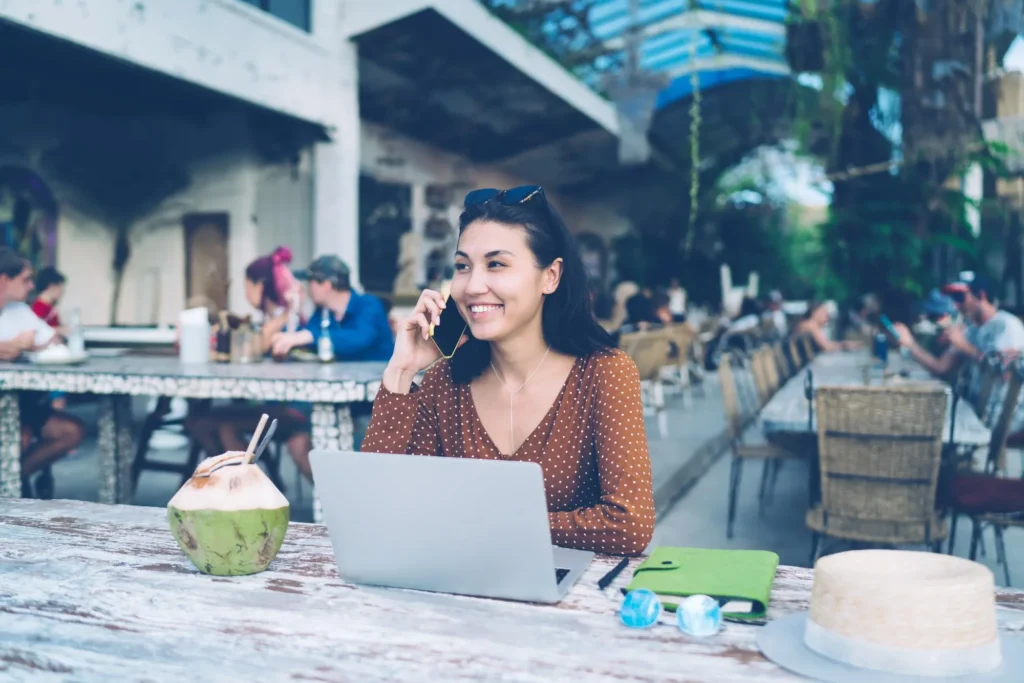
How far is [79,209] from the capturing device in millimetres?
8484

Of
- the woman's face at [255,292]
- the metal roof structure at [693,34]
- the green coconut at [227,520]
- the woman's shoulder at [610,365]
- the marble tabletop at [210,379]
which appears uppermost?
the metal roof structure at [693,34]

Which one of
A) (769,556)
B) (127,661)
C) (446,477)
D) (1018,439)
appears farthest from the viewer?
(1018,439)

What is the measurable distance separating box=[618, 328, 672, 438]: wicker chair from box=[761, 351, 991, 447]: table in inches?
48.7

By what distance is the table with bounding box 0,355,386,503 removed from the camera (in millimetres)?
3496

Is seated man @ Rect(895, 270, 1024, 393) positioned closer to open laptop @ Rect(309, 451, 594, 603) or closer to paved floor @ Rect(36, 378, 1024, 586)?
paved floor @ Rect(36, 378, 1024, 586)

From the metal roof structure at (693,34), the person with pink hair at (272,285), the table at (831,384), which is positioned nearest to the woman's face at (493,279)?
the table at (831,384)

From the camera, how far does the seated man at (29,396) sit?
169 inches

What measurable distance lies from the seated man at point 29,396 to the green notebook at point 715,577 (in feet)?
12.4

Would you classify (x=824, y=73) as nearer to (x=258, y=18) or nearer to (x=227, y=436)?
(x=258, y=18)

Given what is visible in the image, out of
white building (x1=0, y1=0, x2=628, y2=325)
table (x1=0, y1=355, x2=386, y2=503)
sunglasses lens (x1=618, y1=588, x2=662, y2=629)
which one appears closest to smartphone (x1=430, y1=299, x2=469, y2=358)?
sunglasses lens (x1=618, y1=588, x2=662, y2=629)

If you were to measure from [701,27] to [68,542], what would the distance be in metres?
14.2

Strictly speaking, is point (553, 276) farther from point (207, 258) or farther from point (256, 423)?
point (207, 258)

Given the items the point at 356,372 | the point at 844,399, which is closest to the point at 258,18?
the point at 356,372

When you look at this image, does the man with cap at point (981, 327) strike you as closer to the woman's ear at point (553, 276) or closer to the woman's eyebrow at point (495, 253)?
the woman's ear at point (553, 276)
